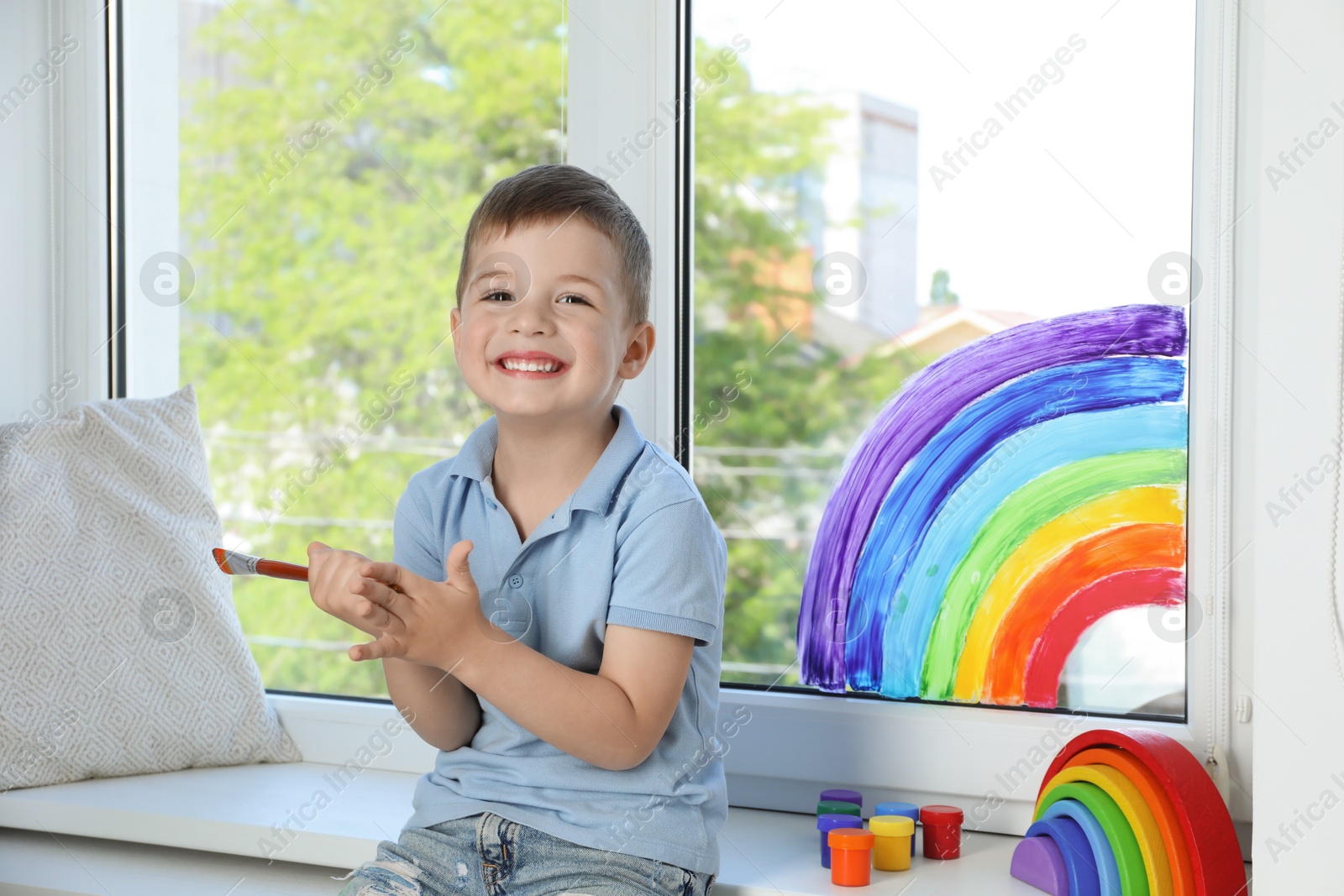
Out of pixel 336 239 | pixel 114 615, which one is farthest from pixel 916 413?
pixel 336 239

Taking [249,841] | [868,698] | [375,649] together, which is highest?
[375,649]

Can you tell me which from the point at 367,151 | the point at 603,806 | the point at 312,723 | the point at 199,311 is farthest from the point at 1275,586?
the point at 367,151

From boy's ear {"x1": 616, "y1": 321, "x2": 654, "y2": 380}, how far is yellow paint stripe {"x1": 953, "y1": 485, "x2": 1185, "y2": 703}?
39 centimetres

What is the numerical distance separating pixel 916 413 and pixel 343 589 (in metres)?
0.57

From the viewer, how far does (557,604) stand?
0.88 meters

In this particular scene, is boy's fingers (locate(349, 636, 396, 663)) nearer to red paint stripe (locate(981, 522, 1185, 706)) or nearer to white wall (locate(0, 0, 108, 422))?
red paint stripe (locate(981, 522, 1185, 706))

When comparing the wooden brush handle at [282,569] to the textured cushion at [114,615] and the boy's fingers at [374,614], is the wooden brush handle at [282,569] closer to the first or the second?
the boy's fingers at [374,614]

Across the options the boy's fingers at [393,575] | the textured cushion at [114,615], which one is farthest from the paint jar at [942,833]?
the textured cushion at [114,615]

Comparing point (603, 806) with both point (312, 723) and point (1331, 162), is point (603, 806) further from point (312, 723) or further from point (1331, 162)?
point (1331, 162)

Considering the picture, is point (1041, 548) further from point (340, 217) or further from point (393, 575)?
point (340, 217)

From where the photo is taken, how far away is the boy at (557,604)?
797mm

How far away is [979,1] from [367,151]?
5.65ft

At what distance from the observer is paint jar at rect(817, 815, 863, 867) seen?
94 centimetres

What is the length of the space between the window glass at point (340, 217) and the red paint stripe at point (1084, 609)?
1359mm
